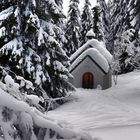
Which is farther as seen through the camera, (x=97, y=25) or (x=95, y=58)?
(x=97, y=25)

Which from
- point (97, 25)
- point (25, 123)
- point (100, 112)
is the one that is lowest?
point (100, 112)

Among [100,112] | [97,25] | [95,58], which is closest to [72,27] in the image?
[97,25]

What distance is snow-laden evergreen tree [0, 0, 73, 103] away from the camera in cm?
1741

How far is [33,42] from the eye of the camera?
18312 mm

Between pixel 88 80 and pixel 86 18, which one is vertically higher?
pixel 86 18

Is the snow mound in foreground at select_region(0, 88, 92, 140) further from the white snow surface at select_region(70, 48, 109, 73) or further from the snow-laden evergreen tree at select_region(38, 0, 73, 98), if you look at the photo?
the white snow surface at select_region(70, 48, 109, 73)

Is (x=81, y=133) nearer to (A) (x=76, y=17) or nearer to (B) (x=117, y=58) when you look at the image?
(B) (x=117, y=58)

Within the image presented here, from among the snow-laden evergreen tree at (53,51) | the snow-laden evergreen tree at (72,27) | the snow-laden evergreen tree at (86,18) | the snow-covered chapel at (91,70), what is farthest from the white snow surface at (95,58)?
the snow-laden evergreen tree at (86,18)

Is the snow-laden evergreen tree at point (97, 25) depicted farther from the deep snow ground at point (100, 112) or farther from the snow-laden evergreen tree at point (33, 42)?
the snow-laden evergreen tree at point (33, 42)

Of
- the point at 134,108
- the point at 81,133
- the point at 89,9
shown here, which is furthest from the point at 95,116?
the point at 89,9

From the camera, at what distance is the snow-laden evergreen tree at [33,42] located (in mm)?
17406

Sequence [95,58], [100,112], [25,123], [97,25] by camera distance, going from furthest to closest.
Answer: [97,25] → [95,58] → [100,112] → [25,123]

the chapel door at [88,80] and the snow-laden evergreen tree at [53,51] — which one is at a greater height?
the snow-laden evergreen tree at [53,51]

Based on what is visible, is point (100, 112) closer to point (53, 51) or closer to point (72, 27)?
point (53, 51)
